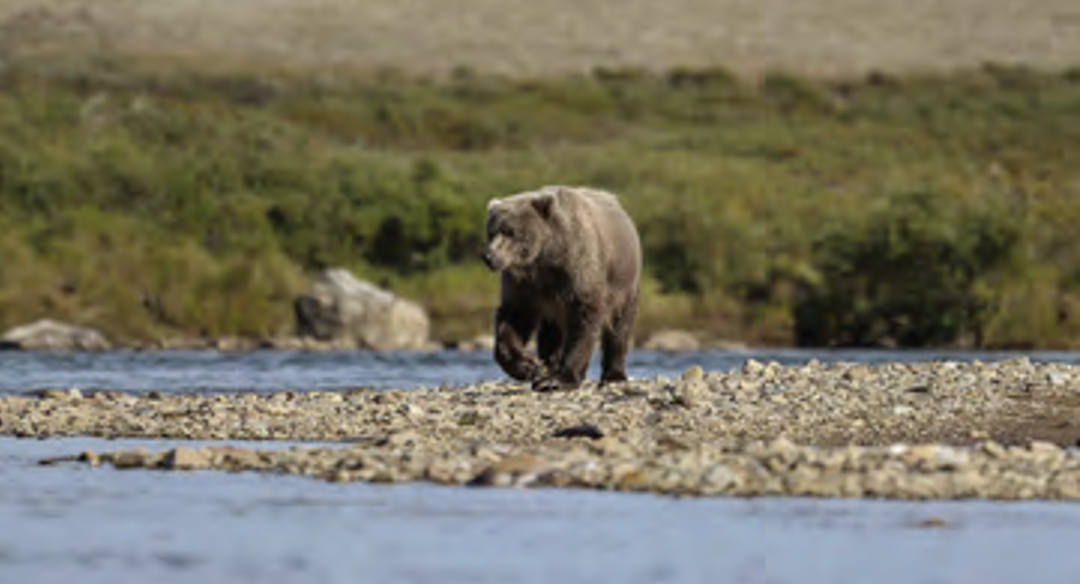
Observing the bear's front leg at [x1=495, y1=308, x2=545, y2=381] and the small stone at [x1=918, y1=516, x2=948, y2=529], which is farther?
the bear's front leg at [x1=495, y1=308, x2=545, y2=381]

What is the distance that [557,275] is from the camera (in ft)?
67.6

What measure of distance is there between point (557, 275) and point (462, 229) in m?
27.2

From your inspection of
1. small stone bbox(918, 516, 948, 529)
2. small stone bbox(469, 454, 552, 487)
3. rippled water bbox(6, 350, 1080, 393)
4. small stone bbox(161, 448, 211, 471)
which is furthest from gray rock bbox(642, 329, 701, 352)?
small stone bbox(918, 516, 948, 529)

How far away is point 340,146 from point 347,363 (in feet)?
104

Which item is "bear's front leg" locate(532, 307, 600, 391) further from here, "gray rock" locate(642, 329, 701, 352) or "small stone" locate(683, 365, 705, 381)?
"gray rock" locate(642, 329, 701, 352)

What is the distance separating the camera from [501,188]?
54031 mm

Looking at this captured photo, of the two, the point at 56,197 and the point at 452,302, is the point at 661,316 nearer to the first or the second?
the point at 452,302

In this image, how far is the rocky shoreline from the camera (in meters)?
15.4

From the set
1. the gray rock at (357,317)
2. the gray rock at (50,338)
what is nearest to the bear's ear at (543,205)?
the gray rock at (357,317)

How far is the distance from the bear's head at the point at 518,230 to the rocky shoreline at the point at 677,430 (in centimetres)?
129

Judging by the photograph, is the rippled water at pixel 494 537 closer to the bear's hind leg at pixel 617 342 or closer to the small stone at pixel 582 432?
the small stone at pixel 582 432

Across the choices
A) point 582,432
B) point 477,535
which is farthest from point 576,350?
point 477,535

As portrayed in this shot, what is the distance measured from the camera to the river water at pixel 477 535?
12.3 meters

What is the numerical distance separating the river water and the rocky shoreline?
1.30ft
